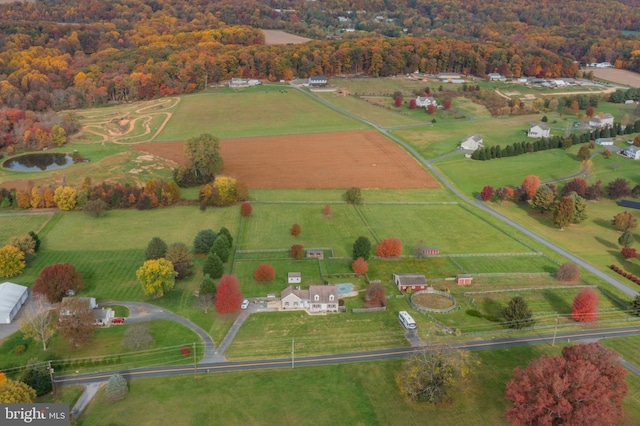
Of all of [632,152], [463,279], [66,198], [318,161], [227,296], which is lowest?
[463,279]

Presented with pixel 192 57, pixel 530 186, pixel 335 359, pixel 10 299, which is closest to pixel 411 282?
pixel 335 359

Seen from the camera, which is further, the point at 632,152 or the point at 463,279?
the point at 632,152

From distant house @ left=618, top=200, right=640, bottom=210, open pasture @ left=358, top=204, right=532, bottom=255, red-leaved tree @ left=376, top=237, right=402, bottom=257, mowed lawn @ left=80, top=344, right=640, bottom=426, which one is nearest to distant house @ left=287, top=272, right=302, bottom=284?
red-leaved tree @ left=376, top=237, right=402, bottom=257

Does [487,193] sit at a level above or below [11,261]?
above

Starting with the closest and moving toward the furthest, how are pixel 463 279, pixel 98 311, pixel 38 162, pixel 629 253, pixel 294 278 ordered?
pixel 98 311
pixel 294 278
pixel 463 279
pixel 629 253
pixel 38 162

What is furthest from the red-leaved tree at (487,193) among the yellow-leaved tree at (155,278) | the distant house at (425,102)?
the distant house at (425,102)

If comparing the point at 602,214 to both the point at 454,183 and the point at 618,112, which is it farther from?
the point at 618,112

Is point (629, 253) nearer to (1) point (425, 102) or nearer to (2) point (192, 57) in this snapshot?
(1) point (425, 102)
